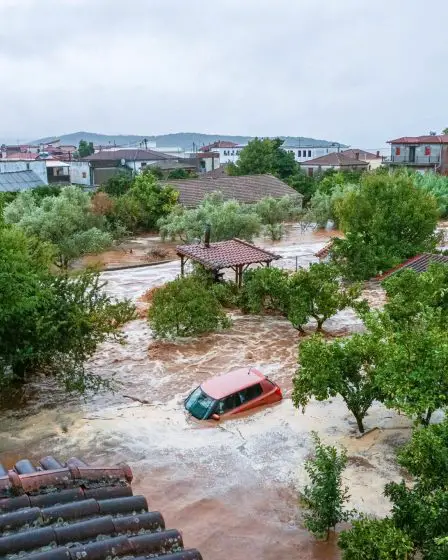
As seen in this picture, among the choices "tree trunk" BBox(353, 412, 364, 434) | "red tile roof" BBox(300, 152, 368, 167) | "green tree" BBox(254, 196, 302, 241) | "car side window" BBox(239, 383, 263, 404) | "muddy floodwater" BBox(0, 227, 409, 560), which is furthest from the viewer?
"red tile roof" BBox(300, 152, 368, 167)

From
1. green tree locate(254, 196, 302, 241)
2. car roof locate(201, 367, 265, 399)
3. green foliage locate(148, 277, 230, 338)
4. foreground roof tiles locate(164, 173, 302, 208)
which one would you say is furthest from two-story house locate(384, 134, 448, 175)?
car roof locate(201, 367, 265, 399)

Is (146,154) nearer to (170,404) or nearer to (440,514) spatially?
(170,404)

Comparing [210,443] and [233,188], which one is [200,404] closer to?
[210,443]

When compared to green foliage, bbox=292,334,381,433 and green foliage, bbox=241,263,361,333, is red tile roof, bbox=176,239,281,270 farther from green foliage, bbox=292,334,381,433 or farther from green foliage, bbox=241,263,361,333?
green foliage, bbox=292,334,381,433

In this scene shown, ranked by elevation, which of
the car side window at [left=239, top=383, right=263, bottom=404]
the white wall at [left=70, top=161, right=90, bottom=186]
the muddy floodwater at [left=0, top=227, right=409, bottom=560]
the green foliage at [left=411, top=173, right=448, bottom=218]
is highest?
the white wall at [left=70, top=161, right=90, bottom=186]

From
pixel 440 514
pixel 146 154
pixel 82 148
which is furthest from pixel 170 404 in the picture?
pixel 82 148

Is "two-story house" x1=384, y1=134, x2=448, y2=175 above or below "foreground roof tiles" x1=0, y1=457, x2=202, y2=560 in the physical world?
above

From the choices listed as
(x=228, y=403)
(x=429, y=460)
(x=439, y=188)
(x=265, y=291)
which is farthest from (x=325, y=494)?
(x=439, y=188)
